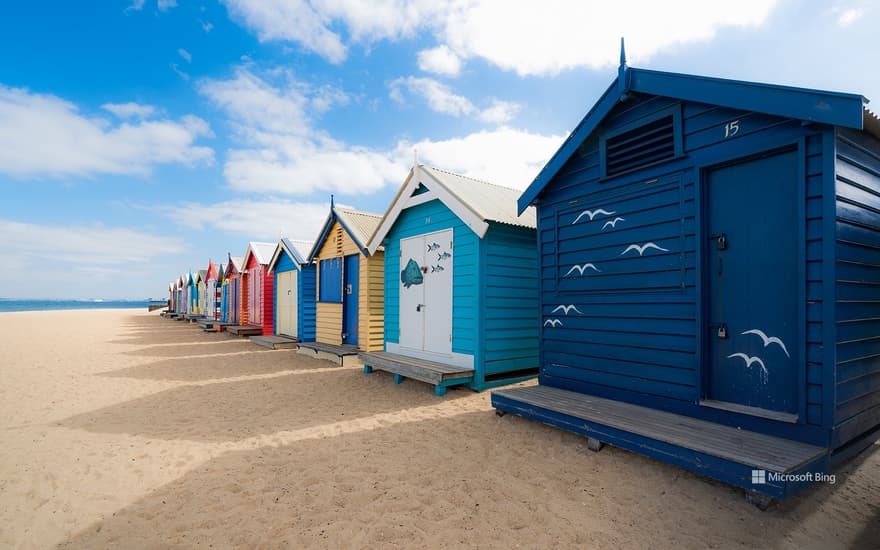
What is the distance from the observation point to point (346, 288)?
1279 centimetres

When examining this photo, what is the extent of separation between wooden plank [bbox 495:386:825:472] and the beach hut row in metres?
0.03

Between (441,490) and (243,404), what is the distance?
15.3 feet

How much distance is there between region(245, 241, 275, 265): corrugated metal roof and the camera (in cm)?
1869

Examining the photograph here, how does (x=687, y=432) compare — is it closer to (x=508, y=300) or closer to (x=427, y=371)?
(x=508, y=300)

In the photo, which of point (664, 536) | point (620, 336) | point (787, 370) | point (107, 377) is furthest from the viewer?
point (107, 377)

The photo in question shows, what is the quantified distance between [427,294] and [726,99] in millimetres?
6010

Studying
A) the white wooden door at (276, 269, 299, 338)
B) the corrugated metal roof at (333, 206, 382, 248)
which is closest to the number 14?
the corrugated metal roof at (333, 206, 382, 248)

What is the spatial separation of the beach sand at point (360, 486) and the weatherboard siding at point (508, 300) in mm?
1204

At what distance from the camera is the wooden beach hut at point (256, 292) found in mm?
18312

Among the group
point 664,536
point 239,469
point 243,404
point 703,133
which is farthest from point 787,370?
point 243,404

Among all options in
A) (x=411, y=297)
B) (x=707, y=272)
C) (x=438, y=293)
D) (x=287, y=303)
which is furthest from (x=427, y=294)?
(x=287, y=303)

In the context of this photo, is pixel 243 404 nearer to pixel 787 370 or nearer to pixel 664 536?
→ pixel 664 536

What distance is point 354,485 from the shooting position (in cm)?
406

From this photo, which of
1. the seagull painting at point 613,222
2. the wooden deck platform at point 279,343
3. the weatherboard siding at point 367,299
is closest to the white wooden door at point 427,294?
the weatherboard siding at point 367,299
